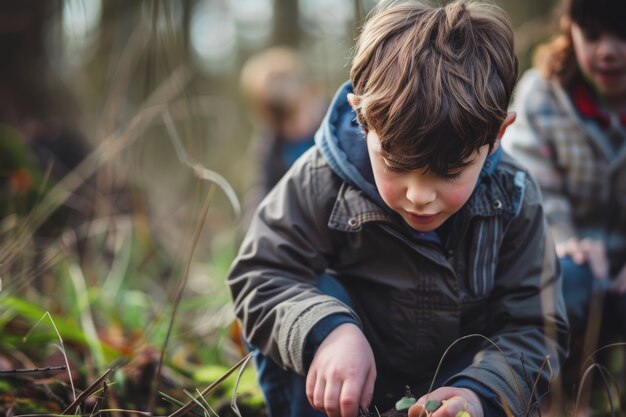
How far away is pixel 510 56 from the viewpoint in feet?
4.18

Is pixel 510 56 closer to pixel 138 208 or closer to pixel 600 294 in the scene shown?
pixel 600 294

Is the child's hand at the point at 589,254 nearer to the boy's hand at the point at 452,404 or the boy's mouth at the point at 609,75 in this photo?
the boy's mouth at the point at 609,75

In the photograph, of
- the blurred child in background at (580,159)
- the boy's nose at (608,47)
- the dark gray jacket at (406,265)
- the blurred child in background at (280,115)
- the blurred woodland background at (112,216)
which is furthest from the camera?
the blurred child in background at (280,115)

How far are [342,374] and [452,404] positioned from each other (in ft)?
0.68

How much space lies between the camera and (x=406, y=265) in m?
1.46

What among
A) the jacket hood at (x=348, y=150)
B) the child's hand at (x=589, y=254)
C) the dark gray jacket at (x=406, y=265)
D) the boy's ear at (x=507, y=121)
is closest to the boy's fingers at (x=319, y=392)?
the dark gray jacket at (x=406, y=265)

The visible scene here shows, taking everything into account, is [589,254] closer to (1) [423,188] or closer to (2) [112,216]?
(1) [423,188]

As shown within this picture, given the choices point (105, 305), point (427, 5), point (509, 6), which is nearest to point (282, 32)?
point (509, 6)

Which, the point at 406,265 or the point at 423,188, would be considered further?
the point at 406,265

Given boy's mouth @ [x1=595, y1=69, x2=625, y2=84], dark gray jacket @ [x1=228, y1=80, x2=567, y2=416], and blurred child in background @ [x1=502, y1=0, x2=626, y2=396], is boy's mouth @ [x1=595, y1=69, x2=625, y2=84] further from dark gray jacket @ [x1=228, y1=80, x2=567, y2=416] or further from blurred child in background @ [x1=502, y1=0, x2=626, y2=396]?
dark gray jacket @ [x1=228, y1=80, x2=567, y2=416]

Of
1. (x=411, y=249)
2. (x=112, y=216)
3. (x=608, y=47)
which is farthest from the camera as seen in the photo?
(x=112, y=216)

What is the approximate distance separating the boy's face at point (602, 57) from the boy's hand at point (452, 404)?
117 centimetres

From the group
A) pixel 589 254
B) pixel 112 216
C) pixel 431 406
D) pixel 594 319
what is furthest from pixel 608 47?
pixel 112 216

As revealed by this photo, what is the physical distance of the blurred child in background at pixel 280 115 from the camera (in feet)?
14.7
